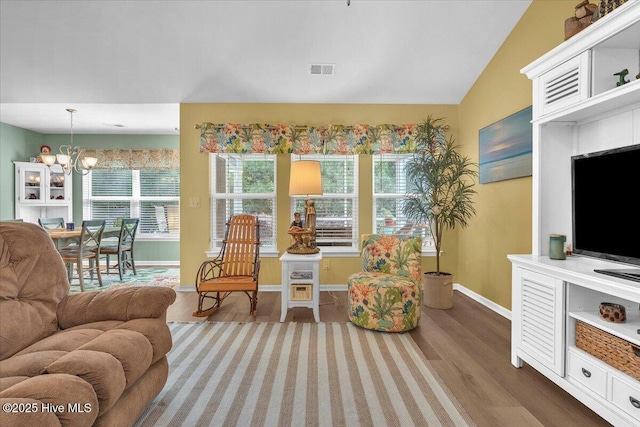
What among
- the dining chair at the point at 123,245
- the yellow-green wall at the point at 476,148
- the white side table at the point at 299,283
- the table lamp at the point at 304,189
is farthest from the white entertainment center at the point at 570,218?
the dining chair at the point at 123,245

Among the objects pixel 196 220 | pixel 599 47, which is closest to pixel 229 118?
pixel 196 220

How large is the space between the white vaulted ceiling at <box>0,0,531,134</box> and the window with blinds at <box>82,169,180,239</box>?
6.04 feet

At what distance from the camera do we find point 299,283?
3.24 metres

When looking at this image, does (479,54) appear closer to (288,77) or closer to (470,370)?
(288,77)

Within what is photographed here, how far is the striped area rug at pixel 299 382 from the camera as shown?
177 cm

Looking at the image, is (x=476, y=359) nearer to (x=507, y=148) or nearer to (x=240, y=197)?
(x=507, y=148)

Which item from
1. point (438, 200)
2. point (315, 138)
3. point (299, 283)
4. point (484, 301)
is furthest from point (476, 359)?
point (315, 138)

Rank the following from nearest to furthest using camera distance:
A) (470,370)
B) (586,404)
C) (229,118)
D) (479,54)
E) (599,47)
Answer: (586,404)
(599,47)
(470,370)
(479,54)
(229,118)

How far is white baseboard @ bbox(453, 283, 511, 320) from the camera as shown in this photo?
11.0 feet

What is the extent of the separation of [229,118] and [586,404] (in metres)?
4.44

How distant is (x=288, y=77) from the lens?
400 cm

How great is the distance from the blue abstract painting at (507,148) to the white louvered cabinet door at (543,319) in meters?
1.34

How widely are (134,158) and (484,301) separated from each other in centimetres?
630

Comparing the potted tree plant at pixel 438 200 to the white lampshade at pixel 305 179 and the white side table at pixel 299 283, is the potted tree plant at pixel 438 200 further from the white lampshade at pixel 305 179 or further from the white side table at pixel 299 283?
the white side table at pixel 299 283
